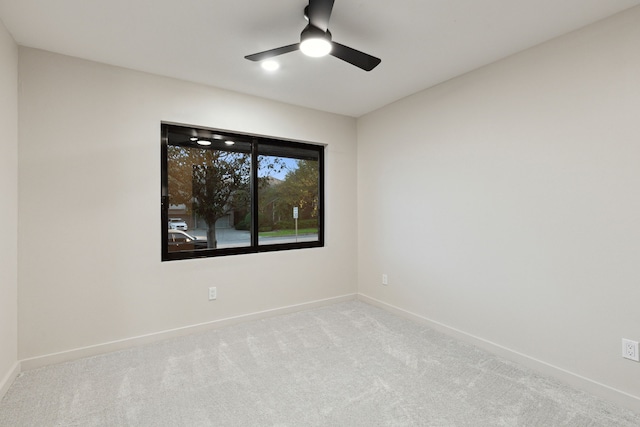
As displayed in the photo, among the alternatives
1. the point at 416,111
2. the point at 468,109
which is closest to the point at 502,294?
the point at 468,109

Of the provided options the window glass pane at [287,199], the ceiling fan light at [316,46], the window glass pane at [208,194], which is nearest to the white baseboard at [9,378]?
the window glass pane at [208,194]

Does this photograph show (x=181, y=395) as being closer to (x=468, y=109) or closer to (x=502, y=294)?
(x=502, y=294)

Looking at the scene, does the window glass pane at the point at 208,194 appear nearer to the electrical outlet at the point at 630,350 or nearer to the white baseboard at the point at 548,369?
the white baseboard at the point at 548,369

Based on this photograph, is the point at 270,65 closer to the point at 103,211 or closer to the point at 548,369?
the point at 103,211

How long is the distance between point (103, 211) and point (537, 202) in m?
3.47

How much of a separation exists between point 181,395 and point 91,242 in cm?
147

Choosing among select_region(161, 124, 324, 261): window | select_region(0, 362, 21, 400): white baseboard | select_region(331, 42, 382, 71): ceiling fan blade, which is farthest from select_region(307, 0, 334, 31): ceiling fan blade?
select_region(0, 362, 21, 400): white baseboard

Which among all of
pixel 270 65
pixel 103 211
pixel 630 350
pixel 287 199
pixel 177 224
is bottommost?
pixel 630 350

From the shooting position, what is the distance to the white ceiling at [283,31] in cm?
187

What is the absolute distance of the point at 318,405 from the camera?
1.90 meters

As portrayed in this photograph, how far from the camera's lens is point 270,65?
2592mm

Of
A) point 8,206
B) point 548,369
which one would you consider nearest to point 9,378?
point 8,206

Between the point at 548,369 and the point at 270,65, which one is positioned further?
the point at 270,65

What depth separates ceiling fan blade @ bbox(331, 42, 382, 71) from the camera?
1.91m
